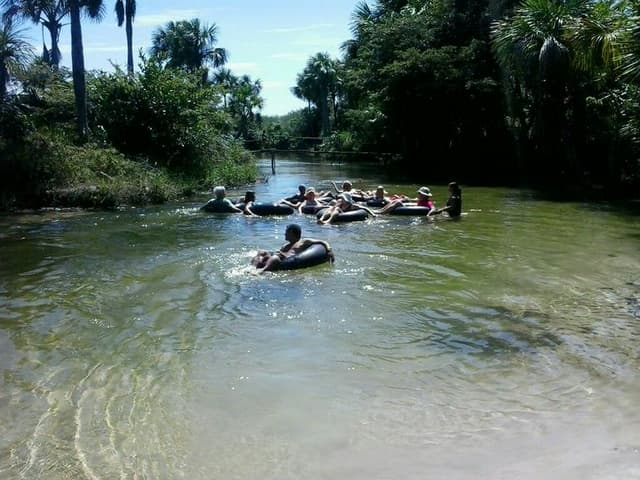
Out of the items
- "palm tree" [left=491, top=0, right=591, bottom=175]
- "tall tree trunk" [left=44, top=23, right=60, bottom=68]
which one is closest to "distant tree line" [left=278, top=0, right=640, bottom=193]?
"palm tree" [left=491, top=0, right=591, bottom=175]

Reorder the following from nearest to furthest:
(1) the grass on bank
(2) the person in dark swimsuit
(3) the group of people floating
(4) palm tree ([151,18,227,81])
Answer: (3) the group of people floating
(2) the person in dark swimsuit
(1) the grass on bank
(4) palm tree ([151,18,227,81])

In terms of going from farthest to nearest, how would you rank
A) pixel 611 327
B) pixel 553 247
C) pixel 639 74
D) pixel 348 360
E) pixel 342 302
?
1. pixel 553 247
2. pixel 639 74
3. pixel 342 302
4. pixel 611 327
5. pixel 348 360

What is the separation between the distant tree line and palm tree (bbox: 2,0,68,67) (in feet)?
61.8

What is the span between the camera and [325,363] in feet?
24.8

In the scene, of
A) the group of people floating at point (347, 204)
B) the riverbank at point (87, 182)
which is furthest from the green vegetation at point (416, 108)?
the group of people floating at point (347, 204)

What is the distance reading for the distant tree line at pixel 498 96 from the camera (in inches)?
996

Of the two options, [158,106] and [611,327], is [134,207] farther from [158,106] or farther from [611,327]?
[611,327]

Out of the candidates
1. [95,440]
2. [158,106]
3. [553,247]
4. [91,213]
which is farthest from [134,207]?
[95,440]

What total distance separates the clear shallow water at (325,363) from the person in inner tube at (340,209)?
369cm

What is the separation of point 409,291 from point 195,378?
4685 millimetres

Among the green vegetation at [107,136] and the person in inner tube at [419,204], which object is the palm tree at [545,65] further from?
the green vegetation at [107,136]

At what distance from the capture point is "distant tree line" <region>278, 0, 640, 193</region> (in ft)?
83.0

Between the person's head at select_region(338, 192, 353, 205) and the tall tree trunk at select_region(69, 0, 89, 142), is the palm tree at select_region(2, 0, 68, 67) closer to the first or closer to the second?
the tall tree trunk at select_region(69, 0, 89, 142)

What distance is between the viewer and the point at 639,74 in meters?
13.3
